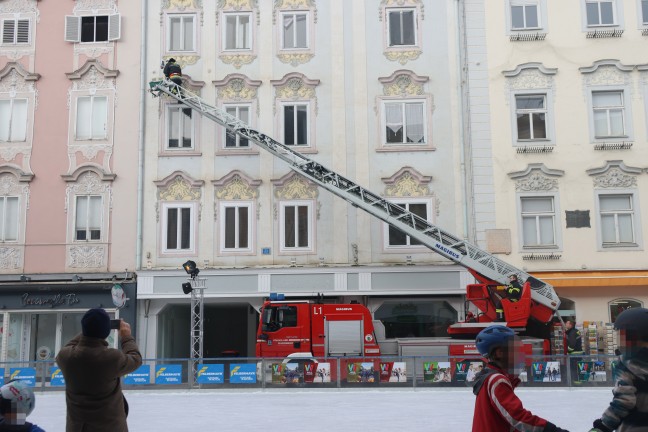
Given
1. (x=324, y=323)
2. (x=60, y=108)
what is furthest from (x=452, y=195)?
(x=60, y=108)

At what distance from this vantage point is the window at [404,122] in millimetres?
24438

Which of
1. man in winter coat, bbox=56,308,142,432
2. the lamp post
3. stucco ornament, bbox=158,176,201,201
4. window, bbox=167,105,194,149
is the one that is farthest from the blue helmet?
window, bbox=167,105,194,149

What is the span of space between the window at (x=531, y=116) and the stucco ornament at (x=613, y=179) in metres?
2.16

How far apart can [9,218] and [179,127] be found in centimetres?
622

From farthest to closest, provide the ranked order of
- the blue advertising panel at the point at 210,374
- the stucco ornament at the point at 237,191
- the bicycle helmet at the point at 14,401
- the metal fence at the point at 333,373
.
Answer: the stucco ornament at the point at 237,191 < the blue advertising panel at the point at 210,374 < the metal fence at the point at 333,373 < the bicycle helmet at the point at 14,401

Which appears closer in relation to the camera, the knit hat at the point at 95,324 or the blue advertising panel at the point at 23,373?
the knit hat at the point at 95,324

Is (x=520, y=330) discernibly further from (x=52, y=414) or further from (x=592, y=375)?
(x=52, y=414)

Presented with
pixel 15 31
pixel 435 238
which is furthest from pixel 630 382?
pixel 15 31

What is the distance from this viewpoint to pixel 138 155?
2453cm

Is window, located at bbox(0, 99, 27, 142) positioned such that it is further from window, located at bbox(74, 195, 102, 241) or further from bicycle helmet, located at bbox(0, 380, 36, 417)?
bicycle helmet, located at bbox(0, 380, 36, 417)

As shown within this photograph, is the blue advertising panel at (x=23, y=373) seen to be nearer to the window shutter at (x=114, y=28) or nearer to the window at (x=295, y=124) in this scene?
the window at (x=295, y=124)

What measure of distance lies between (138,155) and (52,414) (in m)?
12.2

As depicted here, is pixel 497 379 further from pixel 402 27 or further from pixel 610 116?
pixel 402 27

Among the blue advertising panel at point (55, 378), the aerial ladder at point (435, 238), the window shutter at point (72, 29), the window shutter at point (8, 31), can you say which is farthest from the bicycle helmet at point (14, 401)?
the window shutter at point (8, 31)
